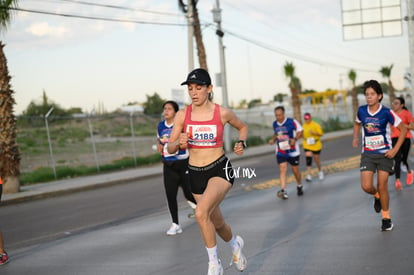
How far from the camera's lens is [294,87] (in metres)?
41.3

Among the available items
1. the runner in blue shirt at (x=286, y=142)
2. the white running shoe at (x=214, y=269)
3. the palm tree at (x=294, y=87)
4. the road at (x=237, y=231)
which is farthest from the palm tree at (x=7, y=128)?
the palm tree at (x=294, y=87)

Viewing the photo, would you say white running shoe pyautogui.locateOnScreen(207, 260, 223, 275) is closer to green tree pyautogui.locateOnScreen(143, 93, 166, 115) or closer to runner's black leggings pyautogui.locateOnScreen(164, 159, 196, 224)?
runner's black leggings pyautogui.locateOnScreen(164, 159, 196, 224)

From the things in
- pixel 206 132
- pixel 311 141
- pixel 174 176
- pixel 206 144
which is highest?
pixel 206 132

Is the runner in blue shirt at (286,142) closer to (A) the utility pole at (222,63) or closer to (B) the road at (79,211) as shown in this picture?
(B) the road at (79,211)

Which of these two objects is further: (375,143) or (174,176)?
(174,176)

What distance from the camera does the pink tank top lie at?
17.6ft

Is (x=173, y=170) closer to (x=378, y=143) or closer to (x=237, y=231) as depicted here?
(x=237, y=231)

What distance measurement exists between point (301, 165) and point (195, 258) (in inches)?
492

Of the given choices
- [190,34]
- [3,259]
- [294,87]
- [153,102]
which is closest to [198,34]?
[190,34]

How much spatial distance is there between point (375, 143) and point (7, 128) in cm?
1125

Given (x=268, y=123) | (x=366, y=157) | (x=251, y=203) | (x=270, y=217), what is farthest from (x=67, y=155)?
(x=268, y=123)

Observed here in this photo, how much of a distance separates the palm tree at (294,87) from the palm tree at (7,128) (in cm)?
2838

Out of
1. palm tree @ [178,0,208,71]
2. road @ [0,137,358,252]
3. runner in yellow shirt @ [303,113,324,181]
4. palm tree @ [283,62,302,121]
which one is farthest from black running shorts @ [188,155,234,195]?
palm tree @ [283,62,302,121]

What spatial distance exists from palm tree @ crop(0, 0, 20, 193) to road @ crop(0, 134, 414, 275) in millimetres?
2897
